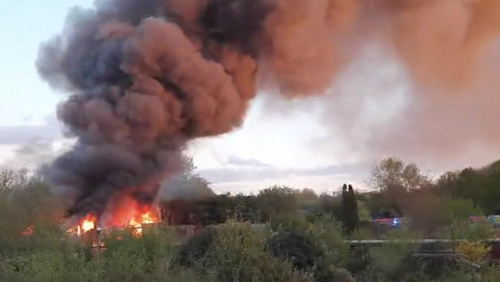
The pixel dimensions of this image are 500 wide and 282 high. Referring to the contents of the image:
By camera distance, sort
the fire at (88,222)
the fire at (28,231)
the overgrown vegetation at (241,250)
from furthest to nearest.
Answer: the fire at (88,222) → the fire at (28,231) → the overgrown vegetation at (241,250)

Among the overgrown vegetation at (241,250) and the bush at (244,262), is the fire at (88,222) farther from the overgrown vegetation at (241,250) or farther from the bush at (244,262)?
the bush at (244,262)

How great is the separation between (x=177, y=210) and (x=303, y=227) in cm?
1634

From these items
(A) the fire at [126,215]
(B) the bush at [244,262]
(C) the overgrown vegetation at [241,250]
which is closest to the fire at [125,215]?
(A) the fire at [126,215]

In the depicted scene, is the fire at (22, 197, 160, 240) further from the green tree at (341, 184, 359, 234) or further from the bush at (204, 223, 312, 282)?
the bush at (204, 223, 312, 282)

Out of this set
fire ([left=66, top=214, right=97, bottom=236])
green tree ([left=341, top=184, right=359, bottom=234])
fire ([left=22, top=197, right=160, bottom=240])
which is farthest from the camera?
green tree ([left=341, top=184, right=359, bottom=234])

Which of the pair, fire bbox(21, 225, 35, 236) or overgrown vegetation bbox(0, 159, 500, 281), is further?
fire bbox(21, 225, 35, 236)

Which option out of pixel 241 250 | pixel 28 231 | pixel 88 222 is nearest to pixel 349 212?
pixel 88 222

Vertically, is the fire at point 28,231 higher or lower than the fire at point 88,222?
lower

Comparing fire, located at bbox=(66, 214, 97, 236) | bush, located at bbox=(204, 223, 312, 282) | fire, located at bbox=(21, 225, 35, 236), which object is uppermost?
fire, located at bbox=(66, 214, 97, 236)

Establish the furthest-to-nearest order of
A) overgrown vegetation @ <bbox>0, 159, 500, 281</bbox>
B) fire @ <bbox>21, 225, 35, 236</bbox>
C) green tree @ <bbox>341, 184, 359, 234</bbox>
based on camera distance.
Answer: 1. green tree @ <bbox>341, 184, 359, 234</bbox>
2. fire @ <bbox>21, 225, 35, 236</bbox>
3. overgrown vegetation @ <bbox>0, 159, 500, 281</bbox>

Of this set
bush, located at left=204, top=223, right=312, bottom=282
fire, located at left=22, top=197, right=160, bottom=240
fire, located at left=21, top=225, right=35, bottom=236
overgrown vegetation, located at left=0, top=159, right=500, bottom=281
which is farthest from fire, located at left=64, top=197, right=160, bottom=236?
bush, located at left=204, top=223, right=312, bottom=282

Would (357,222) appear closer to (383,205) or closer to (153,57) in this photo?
(383,205)

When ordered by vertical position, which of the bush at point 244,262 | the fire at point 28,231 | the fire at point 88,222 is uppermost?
the fire at point 88,222

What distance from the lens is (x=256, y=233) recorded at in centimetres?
1361
